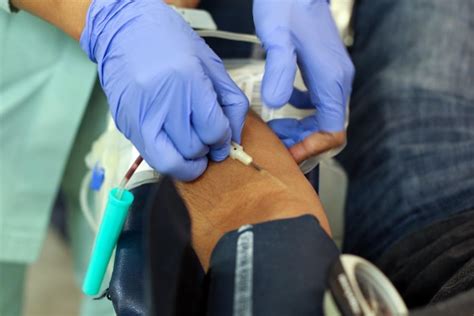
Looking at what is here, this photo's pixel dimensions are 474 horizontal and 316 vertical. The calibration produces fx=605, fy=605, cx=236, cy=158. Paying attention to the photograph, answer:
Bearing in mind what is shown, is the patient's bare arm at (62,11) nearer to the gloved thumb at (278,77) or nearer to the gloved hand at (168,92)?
the gloved hand at (168,92)

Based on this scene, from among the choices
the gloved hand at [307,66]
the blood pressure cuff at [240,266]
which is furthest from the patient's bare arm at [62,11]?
the blood pressure cuff at [240,266]

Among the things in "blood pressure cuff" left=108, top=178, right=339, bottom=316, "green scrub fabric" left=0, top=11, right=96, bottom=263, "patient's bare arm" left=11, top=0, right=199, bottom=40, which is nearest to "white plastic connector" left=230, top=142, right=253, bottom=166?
"blood pressure cuff" left=108, top=178, right=339, bottom=316

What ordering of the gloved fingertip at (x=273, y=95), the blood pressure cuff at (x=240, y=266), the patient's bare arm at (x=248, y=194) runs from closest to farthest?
1. the blood pressure cuff at (x=240, y=266)
2. the patient's bare arm at (x=248, y=194)
3. the gloved fingertip at (x=273, y=95)

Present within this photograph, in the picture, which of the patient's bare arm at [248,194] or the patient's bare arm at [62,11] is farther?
the patient's bare arm at [62,11]

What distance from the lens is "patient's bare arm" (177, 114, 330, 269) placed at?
68 cm

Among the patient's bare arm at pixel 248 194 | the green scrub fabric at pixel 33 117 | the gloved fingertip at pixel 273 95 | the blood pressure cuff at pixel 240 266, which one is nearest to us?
the blood pressure cuff at pixel 240 266

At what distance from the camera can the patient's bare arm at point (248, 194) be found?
676 mm

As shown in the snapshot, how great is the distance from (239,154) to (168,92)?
4.6 inches

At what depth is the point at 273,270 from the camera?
58 centimetres

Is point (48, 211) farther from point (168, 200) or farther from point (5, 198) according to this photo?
point (168, 200)

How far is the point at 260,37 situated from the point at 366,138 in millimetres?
338

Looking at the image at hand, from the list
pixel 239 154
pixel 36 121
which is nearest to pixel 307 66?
pixel 239 154

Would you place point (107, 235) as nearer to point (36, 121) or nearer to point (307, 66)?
point (307, 66)

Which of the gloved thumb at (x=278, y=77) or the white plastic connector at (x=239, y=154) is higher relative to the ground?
the gloved thumb at (x=278, y=77)
